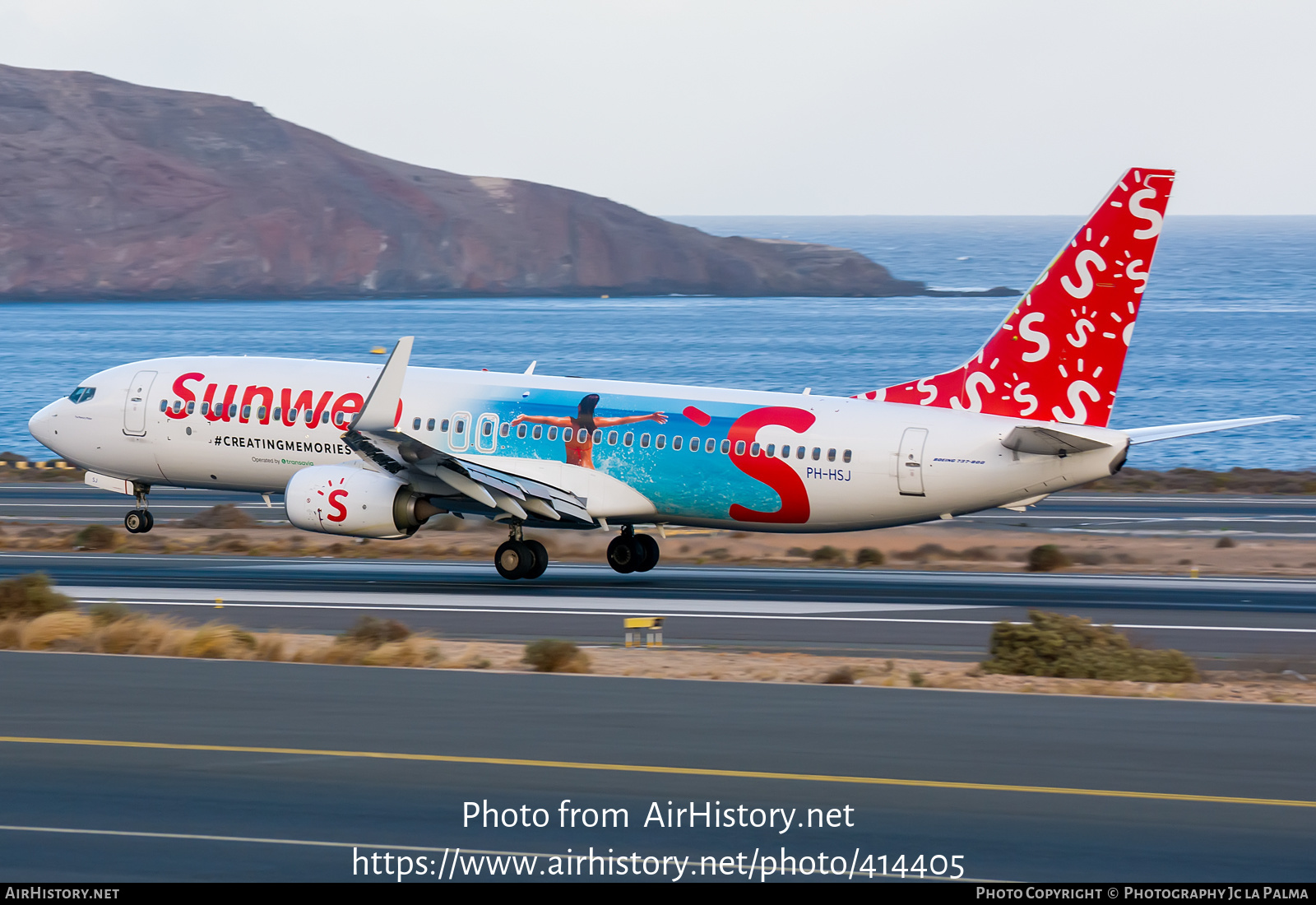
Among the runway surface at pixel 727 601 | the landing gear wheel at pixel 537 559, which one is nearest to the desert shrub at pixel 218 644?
the runway surface at pixel 727 601

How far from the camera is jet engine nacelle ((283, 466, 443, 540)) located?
3034 cm

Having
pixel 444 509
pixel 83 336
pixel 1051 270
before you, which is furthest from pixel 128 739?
pixel 83 336

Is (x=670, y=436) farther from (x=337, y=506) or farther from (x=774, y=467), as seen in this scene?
(x=337, y=506)

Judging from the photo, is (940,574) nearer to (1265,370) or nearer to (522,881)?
(522,881)

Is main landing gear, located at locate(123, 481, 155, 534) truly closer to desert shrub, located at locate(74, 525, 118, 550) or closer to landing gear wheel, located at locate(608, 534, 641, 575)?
desert shrub, located at locate(74, 525, 118, 550)

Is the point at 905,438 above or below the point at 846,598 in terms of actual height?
above

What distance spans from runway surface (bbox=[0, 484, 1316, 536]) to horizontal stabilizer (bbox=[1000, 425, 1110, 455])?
15.8m

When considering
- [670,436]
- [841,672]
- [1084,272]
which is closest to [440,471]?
[670,436]

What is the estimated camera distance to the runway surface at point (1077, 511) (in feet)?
147

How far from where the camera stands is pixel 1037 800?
12641 millimetres

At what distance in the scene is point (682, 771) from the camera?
13680 mm

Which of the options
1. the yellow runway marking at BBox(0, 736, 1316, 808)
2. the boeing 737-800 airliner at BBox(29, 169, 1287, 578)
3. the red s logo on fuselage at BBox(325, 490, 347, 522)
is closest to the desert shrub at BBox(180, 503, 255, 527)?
the boeing 737-800 airliner at BBox(29, 169, 1287, 578)

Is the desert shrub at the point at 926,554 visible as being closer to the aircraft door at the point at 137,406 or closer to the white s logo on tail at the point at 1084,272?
the white s logo on tail at the point at 1084,272

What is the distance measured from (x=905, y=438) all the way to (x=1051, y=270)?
390 cm
